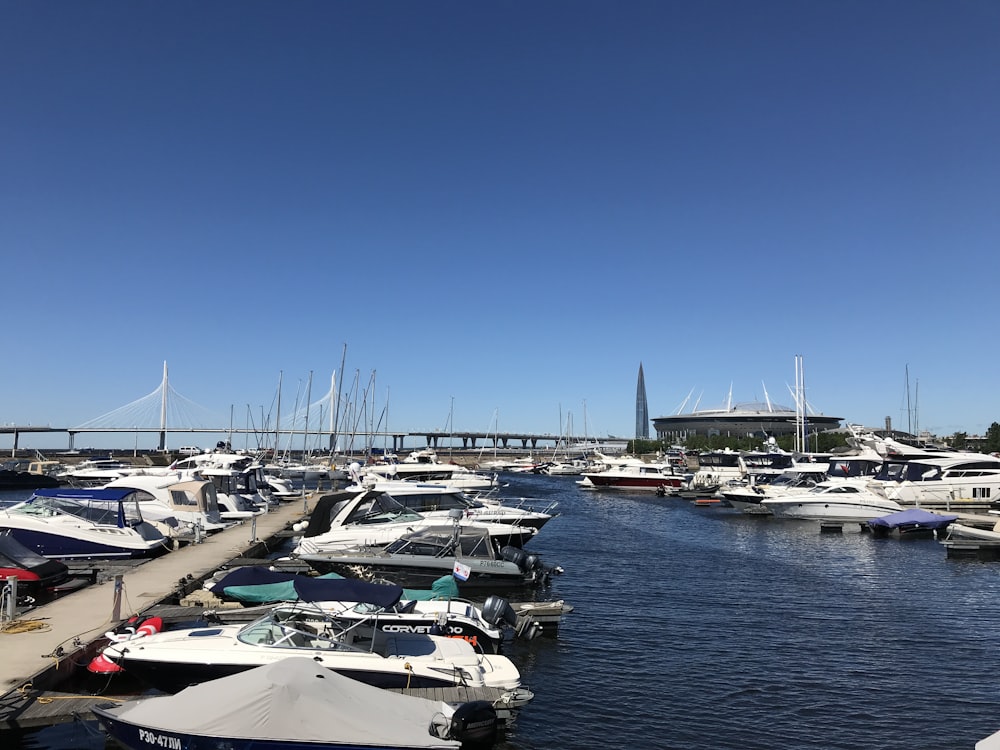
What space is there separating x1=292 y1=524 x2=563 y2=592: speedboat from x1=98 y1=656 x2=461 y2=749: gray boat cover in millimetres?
13650

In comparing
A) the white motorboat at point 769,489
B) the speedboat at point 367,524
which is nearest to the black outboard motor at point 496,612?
the speedboat at point 367,524

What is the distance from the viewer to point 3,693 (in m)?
12.2

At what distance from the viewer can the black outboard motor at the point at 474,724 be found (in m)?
11.7

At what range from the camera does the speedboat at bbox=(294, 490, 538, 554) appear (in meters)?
27.3

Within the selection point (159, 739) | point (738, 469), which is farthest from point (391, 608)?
point (738, 469)

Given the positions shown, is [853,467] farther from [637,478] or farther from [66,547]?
[66,547]

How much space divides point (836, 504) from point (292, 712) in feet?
144

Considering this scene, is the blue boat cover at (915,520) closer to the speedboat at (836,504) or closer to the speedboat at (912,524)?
the speedboat at (912,524)

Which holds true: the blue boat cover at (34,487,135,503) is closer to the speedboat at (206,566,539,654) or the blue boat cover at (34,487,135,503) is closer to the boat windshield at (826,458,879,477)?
the speedboat at (206,566,539,654)

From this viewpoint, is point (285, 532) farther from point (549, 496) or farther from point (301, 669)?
point (549, 496)

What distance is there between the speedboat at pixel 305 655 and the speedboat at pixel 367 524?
1234 centimetres

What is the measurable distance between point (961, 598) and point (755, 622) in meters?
8.70

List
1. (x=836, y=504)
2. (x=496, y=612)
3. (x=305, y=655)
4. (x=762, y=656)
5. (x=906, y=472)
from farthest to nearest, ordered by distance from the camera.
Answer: (x=906, y=472), (x=836, y=504), (x=762, y=656), (x=496, y=612), (x=305, y=655)

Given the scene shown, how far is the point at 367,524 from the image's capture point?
29.0m
